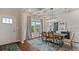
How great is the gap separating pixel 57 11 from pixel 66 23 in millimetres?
292

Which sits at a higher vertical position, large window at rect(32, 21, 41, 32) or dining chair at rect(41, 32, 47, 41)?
large window at rect(32, 21, 41, 32)

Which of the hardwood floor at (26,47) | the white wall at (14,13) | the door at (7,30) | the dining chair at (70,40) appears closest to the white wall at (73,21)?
the dining chair at (70,40)

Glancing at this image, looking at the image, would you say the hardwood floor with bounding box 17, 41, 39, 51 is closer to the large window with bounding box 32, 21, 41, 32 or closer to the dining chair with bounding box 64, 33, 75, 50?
the large window with bounding box 32, 21, 41, 32

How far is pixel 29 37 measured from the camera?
7.20 ft

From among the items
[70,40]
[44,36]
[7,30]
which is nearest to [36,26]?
[44,36]

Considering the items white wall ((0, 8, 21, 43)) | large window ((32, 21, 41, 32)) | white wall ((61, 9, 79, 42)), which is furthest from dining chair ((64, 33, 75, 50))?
white wall ((0, 8, 21, 43))

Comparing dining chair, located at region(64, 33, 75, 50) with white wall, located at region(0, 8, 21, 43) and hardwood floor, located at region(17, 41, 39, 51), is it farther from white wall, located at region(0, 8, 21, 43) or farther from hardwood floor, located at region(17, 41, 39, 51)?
white wall, located at region(0, 8, 21, 43)

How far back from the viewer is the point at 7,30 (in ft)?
6.98

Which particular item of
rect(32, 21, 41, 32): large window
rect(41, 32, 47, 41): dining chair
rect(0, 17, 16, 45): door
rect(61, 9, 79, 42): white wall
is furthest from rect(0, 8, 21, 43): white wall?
rect(61, 9, 79, 42): white wall

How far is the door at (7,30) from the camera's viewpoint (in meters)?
2.12

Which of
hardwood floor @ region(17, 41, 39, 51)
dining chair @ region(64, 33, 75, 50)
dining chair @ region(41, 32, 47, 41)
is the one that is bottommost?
hardwood floor @ region(17, 41, 39, 51)

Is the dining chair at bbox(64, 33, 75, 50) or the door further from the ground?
the door

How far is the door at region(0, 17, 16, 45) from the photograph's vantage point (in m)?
2.12
